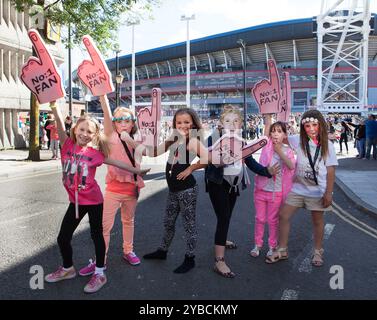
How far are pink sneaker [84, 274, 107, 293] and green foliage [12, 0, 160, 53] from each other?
41.9 feet

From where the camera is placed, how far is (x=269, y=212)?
451 centimetres

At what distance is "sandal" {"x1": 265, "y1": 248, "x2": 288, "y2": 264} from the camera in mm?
4340

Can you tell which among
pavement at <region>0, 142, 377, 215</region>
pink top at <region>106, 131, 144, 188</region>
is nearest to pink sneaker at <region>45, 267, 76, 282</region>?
pink top at <region>106, 131, 144, 188</region>

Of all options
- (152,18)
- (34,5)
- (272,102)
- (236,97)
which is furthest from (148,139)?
(236,97)

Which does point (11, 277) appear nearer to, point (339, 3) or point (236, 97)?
point (339, 3)

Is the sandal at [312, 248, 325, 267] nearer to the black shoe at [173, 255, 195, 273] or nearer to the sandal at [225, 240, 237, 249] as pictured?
the sandal at [225, 240, 237, 249]

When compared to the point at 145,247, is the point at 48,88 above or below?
above

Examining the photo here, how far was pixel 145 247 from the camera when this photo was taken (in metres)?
4.88

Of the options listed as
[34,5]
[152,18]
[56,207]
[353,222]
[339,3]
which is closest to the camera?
[353,222]

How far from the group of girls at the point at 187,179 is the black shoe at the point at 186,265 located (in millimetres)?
10

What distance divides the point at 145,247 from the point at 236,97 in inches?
2582

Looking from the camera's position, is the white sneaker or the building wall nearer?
the white sneaker

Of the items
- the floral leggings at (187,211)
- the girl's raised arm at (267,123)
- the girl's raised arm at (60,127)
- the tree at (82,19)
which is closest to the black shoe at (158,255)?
the floral leggings at (187,211)
